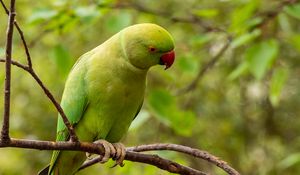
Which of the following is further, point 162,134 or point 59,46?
point 162,134

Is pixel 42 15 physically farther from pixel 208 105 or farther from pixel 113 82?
pixel 208 105

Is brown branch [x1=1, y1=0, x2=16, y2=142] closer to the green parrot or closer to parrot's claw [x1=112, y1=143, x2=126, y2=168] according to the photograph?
parrot's claw [x1=112, y1=143, x2=126, y2=168]

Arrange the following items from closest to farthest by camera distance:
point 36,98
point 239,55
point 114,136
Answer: point 114,136 → point 239,55 → point 36,98

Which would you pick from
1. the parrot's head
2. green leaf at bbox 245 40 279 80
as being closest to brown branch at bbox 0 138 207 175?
the parrot's head

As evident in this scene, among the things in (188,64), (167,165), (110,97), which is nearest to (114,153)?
(110,97)

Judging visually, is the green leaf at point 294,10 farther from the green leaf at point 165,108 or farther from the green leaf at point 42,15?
the green leaf at point 42,15

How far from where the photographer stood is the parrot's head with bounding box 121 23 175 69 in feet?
7.15

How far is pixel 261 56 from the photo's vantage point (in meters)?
3.10

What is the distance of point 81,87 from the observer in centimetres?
236

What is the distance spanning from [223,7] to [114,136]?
3.03 m

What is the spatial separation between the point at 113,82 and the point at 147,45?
209mm

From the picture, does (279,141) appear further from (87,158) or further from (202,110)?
(87,158)

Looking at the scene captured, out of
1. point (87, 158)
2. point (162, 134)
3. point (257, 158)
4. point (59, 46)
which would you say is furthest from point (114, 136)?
point (257, 158)

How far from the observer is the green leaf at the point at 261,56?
121 inches
